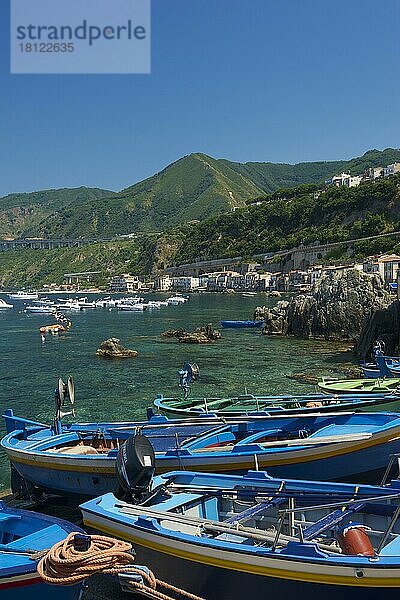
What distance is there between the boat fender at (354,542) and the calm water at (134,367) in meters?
12.8

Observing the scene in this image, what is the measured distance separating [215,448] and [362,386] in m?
12.0

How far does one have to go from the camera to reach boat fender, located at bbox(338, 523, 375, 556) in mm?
8195

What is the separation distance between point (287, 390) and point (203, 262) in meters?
148

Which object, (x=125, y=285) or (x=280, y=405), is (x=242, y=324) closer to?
(x=280, y=405)

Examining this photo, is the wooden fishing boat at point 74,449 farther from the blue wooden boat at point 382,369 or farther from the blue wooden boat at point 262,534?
the blue wooden boat at point 382,369

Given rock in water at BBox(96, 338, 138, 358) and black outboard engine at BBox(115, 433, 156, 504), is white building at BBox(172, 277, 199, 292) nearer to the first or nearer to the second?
rock in water at BBox(96, 338, 138, 358)

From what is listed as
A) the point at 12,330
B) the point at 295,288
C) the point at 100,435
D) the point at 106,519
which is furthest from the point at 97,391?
the point at 295,288

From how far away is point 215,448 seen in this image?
48.1ft

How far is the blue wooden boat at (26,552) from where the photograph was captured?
26.4ft

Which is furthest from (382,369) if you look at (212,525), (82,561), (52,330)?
(52,330)

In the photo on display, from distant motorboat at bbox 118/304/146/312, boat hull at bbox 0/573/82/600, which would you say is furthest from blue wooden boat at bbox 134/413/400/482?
distant motorboat at bbox 118/304/146/312

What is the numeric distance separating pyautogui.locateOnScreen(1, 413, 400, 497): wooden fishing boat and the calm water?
11.9 feet

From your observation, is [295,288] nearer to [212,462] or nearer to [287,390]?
[287,390]

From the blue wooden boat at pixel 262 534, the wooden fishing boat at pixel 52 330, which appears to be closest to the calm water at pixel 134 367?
the wooden fishing boat at pixel 52 330
